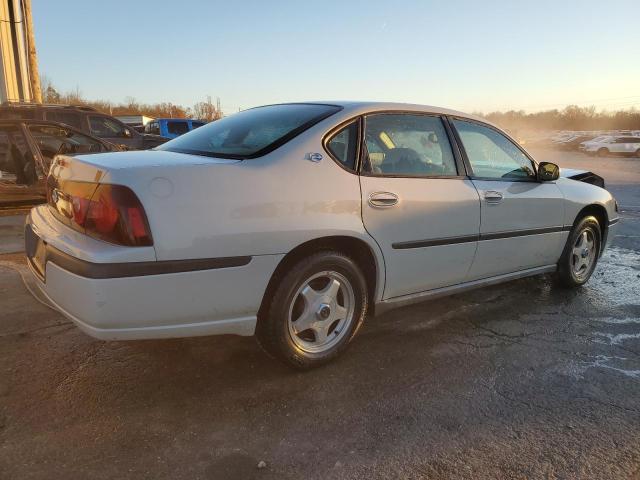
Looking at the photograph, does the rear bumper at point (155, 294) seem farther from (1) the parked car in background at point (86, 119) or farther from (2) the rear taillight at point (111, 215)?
(1) the parked car in background at point (86, 119)

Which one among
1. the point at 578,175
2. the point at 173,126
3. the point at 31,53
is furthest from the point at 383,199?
the point at 173,126

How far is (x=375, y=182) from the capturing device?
116 inches

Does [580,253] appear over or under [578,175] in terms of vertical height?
under

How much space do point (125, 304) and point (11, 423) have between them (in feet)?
2.61

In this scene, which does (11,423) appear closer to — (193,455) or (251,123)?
(193,455)

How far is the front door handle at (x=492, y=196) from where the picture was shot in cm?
354

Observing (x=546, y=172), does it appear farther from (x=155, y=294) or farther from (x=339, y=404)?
(x=155, y=294)

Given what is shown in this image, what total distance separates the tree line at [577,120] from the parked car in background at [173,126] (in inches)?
1818

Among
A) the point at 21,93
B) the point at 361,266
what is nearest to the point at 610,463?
the point at 361,266

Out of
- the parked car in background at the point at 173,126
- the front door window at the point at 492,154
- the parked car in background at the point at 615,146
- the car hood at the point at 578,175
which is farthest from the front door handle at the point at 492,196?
the parked car in background at the point at 615,146

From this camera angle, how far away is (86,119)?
976 cm

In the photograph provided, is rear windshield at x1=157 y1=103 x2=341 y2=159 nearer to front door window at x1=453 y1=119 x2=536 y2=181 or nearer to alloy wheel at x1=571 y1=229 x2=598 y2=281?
front door window at x1=453 y1=119 x2=536 y2=181

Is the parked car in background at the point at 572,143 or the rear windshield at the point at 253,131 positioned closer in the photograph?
the rear windshield at the point at 253,131

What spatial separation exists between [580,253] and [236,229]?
3567 mm
